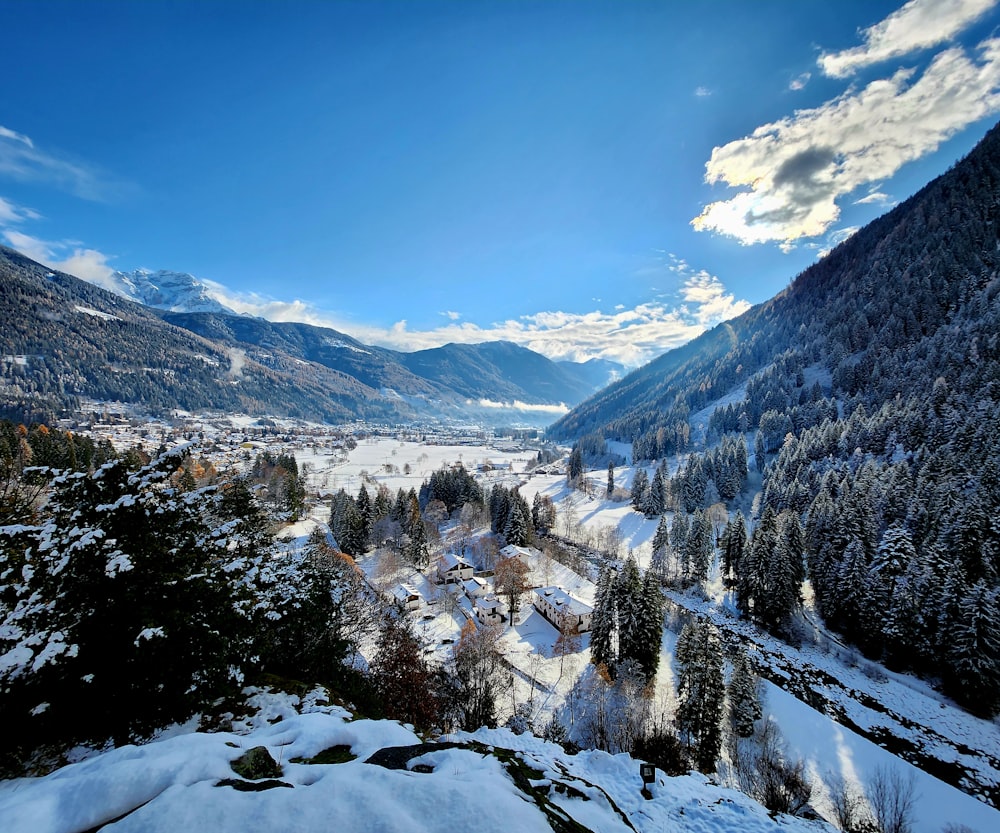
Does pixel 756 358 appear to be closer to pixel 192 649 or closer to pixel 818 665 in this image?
pixel 818 665

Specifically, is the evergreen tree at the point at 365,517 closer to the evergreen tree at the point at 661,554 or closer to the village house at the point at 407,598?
the village house at the point at 407,598

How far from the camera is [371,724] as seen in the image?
340 inches

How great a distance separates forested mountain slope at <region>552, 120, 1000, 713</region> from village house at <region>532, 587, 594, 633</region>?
63.2ft

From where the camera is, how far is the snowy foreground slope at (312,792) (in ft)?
14.6

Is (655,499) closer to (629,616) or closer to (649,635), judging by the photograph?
(629,616)

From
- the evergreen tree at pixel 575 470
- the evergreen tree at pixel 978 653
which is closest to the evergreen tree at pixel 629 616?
the evergreen tree at pixel 978 653

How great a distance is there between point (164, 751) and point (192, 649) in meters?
5.38

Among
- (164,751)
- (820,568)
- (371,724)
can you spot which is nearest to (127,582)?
(164,751)

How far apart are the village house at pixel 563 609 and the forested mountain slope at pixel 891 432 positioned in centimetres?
1926

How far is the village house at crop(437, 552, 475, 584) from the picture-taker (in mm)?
50812

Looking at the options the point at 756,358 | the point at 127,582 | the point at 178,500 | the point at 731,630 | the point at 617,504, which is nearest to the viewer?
the point at 127,582

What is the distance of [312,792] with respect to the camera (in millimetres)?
4914

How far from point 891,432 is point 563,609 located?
65203mm

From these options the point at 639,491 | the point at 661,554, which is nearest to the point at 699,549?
the point at 661,554
